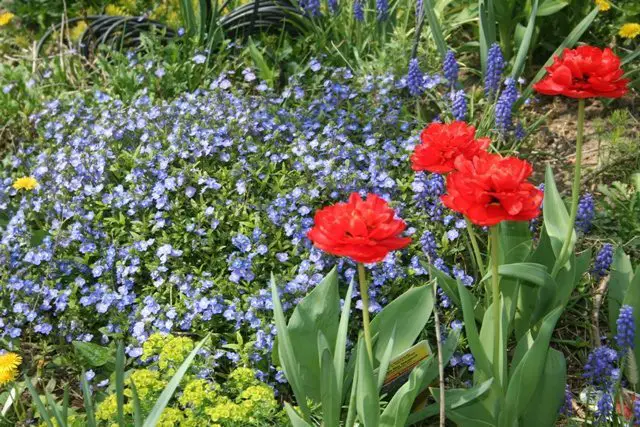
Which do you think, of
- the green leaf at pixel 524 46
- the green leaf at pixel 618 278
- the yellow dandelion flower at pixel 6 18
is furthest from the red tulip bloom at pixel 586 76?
the yellow dandelion flower at pixel 6 18

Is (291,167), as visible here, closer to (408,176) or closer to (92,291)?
(408,176)

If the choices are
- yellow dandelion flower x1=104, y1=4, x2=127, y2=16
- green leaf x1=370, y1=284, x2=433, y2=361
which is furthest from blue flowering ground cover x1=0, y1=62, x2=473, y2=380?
yellow dandelion flower x1=104, y1=4, x2=127, y2=16

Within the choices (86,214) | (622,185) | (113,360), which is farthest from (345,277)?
(622,185)

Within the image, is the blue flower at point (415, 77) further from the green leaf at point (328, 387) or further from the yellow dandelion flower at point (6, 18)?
the yellow dandelion flower at point (6, 18)

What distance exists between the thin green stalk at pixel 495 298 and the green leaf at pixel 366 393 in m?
0.32

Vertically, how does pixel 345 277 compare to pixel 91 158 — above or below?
below

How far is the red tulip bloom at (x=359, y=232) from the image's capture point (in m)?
1.59

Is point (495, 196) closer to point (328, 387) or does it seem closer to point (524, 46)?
point (328, 387)

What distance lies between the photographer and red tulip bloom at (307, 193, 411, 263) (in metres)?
1.59

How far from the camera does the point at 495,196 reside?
1628mm

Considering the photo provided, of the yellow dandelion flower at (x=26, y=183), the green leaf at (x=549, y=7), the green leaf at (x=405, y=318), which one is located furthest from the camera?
the green leaf at (x=549, y=7)

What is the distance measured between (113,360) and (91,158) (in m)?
0.81

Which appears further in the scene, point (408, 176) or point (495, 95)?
point (495, 95)

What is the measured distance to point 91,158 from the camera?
3.07m
